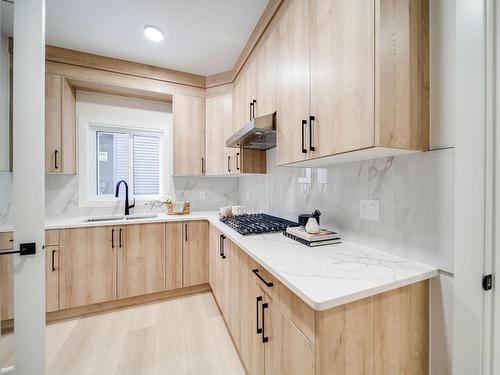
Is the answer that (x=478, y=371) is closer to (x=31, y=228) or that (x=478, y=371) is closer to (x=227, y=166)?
(x=31, y=228)

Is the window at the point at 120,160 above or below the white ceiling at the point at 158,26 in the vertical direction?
below

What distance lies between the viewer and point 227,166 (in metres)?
2.55

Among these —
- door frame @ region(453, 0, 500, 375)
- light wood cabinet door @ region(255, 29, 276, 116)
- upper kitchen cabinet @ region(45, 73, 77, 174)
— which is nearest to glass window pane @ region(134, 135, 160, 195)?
upper kitchen cabinet @ region(45, 73, 77, 174)

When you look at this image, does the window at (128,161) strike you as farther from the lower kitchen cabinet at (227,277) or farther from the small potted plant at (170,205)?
the lower kitchen cabinet at (227,277)

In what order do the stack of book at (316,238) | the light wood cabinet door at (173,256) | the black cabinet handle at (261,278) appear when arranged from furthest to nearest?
the light wood cabinet door at (173,256), the stack of book at (316,238), the black cabinet handle at (261,278)

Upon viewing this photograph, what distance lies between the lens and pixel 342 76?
95cm

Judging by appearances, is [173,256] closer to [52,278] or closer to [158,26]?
[52,278]

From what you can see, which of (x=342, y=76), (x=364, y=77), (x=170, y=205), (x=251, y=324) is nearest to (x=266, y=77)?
(x=342, y=76)

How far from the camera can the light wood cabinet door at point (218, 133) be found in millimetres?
2590

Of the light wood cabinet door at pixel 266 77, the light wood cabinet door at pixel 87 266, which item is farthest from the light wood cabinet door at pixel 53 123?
the light wood cabinet door at pixel 266 77

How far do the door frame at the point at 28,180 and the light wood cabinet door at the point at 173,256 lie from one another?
1.31 metres

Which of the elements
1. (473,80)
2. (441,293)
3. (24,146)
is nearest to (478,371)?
(441,293)

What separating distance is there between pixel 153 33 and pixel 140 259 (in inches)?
87.8

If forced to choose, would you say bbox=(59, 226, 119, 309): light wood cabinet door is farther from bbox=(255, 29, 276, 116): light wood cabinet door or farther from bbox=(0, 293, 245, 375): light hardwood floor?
bbox=(255, 29, 276, 116): light wood cabinet door
